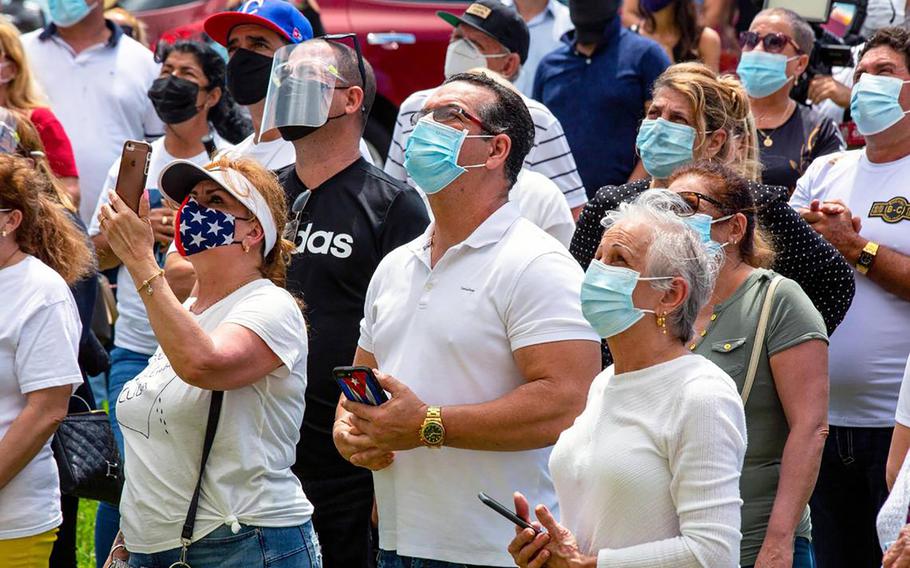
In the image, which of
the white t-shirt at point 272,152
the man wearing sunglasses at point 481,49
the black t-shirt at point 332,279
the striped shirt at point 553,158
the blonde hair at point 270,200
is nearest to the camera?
the blonde hair at point 270,200

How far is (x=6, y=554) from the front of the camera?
4.55 m

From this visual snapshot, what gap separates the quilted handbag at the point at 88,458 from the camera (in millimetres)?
4945

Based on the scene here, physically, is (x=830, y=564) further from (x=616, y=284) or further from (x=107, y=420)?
(x=107, y=420)

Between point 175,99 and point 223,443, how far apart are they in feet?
10.3

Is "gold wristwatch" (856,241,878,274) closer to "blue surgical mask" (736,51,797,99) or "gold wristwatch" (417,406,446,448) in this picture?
"blue surgical mask" (736,51,797,99)

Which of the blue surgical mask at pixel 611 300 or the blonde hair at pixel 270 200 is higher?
the blue surgical mask at pixel 611 300

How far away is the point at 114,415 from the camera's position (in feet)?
19.9

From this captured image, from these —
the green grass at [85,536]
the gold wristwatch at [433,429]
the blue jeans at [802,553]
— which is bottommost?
the green grass at [85,536]

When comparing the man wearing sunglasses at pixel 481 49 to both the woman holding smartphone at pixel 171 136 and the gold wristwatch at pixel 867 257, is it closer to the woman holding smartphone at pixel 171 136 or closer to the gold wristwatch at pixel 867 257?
the woman holding smartphone at pixel 171 136

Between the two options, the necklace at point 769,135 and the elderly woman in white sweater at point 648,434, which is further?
the necklace at point 769,135

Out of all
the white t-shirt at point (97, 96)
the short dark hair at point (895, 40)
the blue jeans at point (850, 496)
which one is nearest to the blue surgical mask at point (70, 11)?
the white t-shirt at point (97, 96)

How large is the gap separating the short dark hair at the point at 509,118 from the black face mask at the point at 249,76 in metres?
1.52

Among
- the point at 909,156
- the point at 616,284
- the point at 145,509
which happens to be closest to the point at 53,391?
the point at 145,509

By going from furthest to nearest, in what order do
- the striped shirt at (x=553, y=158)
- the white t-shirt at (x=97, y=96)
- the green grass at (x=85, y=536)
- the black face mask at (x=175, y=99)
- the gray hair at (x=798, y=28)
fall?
1. the white t-shirt at (x=97, y=96)
2. the green grass at (x=85, y=536)
3. the black face mask at (x=175, y=99)
4. the gray hair at (x=798, y=28)
5. the striped shirt at (x=553, y=158)
